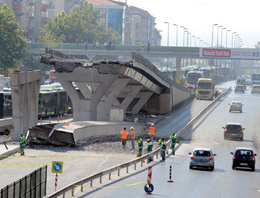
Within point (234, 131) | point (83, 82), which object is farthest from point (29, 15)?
point (234, 131)

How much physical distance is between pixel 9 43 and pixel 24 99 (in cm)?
6271

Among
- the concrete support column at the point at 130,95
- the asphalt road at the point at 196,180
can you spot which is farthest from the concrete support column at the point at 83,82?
the asphalt road at the point at 196,180

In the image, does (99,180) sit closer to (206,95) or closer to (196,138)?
(196,138)

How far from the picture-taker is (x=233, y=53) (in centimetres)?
12556

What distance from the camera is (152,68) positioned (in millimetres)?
67125

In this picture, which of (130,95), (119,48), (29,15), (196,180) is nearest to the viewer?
(196,180)

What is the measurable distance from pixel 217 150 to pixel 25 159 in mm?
15070

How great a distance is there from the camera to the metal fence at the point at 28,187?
61.8 feet

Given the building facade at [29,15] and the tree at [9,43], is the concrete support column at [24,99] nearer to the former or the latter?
the tree at [9,43]

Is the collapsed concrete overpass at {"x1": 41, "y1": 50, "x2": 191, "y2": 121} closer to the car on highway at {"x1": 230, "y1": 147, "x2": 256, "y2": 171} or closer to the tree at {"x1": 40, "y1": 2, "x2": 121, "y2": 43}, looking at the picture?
the car on highway at {"x1": 230, "y1": 147, "x2": 256, "y2": 171}

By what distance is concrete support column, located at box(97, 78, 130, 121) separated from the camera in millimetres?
62000

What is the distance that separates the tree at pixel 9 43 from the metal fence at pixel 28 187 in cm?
Answer: 8734

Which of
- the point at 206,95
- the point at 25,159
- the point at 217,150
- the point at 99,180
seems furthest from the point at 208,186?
the point at 206,95

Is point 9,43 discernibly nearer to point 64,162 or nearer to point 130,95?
point 130,95
